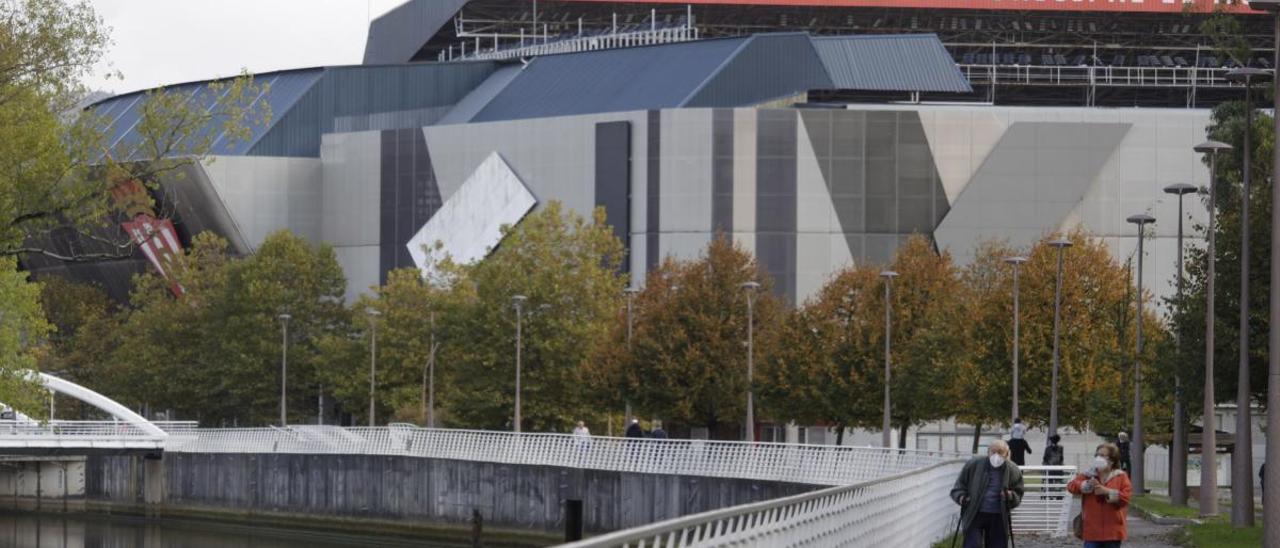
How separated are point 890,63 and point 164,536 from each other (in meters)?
52.2

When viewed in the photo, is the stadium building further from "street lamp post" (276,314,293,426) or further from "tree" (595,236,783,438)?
"tree" (595,236,783,438)

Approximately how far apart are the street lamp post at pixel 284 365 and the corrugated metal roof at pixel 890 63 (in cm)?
3005

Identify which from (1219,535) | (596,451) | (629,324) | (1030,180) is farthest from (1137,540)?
(1030,180)

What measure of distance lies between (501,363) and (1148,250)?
37.3 metres

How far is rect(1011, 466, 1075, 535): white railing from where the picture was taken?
1369 inches

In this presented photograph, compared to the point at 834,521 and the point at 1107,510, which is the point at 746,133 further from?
the point at 834,521

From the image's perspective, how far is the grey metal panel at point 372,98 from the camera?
12619cm

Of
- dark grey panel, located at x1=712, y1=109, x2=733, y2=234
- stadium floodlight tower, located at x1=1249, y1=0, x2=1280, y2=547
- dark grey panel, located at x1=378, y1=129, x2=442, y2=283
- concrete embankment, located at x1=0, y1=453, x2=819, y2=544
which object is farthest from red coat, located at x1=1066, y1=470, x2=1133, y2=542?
dark grey panel, located at x1=378, y1=129, x2=442, y2=283

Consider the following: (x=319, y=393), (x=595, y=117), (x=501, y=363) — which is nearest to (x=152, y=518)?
(x=501, y=363)

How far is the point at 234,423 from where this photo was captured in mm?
105250

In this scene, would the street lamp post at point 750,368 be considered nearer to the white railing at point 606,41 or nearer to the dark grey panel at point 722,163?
the dark grey panel at point 722,163

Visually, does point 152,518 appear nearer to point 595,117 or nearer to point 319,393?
point 319,393

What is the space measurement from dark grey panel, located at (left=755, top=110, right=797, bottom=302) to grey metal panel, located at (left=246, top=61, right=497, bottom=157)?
81.2 feet

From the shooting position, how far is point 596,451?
Result: 62875 millimetres
